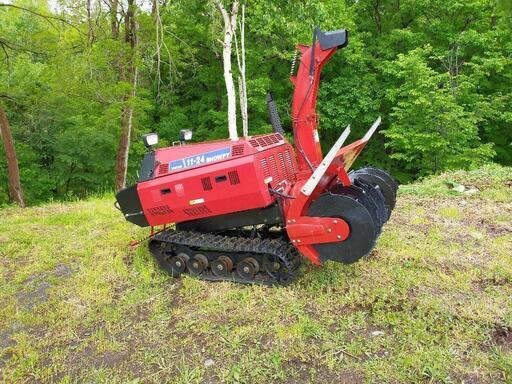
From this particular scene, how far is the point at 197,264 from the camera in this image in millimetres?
4820

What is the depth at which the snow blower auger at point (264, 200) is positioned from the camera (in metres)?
4.10

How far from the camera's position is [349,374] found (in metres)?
3.10

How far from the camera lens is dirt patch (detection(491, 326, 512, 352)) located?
3261 millimetres

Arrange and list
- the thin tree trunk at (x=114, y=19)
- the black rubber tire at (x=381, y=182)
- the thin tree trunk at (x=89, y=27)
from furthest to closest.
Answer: the thin tree trunk at (x=114, y=19), the thin tree trunk at (x=89, y=27), the black rubber tire at (x=381, y=182)

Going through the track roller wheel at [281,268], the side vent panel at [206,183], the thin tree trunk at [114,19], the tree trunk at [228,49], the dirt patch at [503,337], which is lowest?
the dirt patch at [503,337]

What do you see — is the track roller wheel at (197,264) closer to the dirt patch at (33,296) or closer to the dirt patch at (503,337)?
the dirt patch at (33,296)

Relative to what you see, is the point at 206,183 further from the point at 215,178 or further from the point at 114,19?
the point at 114,19

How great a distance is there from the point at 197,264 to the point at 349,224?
1.81 metres

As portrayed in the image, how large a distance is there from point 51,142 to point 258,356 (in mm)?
14330

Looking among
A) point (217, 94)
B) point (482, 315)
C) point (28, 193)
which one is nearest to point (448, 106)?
point (217, 94)

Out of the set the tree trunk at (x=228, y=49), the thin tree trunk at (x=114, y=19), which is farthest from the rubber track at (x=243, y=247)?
the thin tree trunk at (x=114, y=19)

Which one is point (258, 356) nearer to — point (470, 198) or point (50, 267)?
point (50, 267)

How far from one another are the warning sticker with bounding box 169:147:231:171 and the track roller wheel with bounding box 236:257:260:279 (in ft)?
3.65

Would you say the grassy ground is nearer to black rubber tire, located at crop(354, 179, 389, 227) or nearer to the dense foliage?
black rubber tire, located at crop(354, 179, 389, 227)
